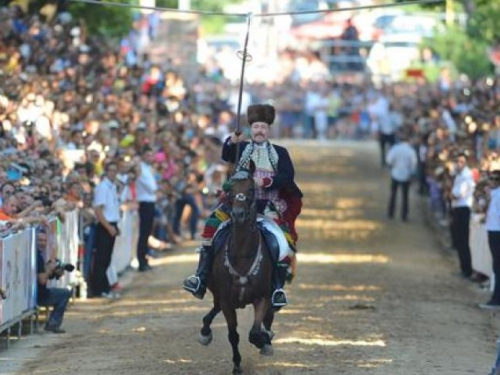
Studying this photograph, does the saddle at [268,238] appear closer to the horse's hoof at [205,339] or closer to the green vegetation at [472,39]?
the horse's hoof at [205,339]

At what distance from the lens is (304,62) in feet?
244

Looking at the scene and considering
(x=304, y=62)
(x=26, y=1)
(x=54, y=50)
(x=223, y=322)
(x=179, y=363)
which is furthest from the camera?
(x=304, y=62)

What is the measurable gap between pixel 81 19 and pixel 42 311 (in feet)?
71.6

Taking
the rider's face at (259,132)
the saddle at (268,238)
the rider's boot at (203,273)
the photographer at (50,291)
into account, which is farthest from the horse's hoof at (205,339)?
the photographer at (50,291)

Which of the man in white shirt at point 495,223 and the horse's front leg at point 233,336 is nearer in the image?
the horse's front leg at point 233,336

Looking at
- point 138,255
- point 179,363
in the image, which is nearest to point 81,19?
point 138,255

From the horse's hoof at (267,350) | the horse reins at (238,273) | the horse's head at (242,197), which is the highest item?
the horse's head at (242,197)

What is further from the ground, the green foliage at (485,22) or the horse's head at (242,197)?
the green foliage at (485,22)

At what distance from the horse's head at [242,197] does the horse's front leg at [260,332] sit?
0.98 metres

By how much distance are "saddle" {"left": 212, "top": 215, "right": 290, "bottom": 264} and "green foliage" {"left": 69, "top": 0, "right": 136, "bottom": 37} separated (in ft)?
87.8

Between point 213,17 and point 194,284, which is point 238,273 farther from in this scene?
point 213,17

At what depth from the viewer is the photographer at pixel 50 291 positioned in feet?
76.7

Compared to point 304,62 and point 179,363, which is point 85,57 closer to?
point 179,363

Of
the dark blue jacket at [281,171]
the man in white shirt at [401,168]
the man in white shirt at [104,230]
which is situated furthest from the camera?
the man in white shirt at [401,168]
